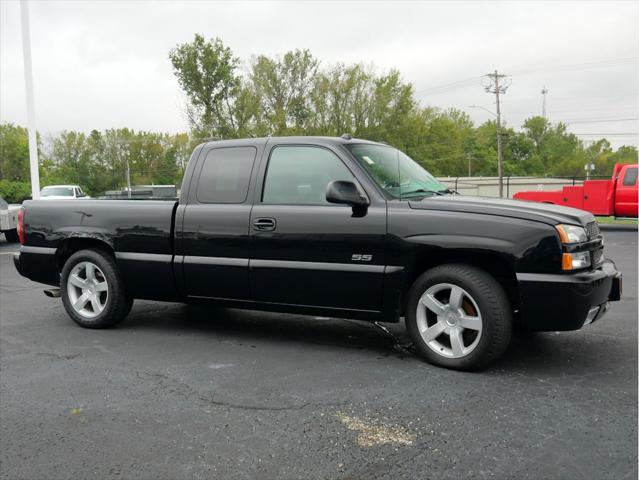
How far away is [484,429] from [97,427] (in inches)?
85.3

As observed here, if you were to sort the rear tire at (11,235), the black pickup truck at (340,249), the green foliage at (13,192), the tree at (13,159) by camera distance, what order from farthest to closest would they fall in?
the tree at (13,159), the green foliage at (13,192), the rear tire at (11,235), the black pickup truck at (340,249)

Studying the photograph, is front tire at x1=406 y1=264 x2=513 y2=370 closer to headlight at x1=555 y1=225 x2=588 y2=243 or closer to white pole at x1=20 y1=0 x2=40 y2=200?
headlight at x1=555 y1=225 x2=588 y2=243

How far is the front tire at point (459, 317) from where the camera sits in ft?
13.4

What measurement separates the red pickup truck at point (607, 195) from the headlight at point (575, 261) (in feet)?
46.4

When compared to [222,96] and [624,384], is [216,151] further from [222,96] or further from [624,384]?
[222,96]

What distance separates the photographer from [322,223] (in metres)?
4.60

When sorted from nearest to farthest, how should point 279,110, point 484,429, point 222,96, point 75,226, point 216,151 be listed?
point 484,429 → point 216,151 → point 75,226 → point 222,96 → point 279,110

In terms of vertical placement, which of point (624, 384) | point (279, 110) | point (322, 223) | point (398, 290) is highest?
point (279, 110)

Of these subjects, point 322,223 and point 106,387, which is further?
point 322,223

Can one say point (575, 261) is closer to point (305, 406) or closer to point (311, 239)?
point (311, 239)

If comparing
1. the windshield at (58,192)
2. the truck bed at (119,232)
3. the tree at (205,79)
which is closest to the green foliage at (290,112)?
the tree at (205,79)

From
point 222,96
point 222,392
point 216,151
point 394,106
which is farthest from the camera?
point 394,106

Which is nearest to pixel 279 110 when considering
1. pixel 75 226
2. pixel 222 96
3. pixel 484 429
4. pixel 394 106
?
pixel 222 96

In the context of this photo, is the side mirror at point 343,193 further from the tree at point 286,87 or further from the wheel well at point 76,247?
the tree at point 286,87
